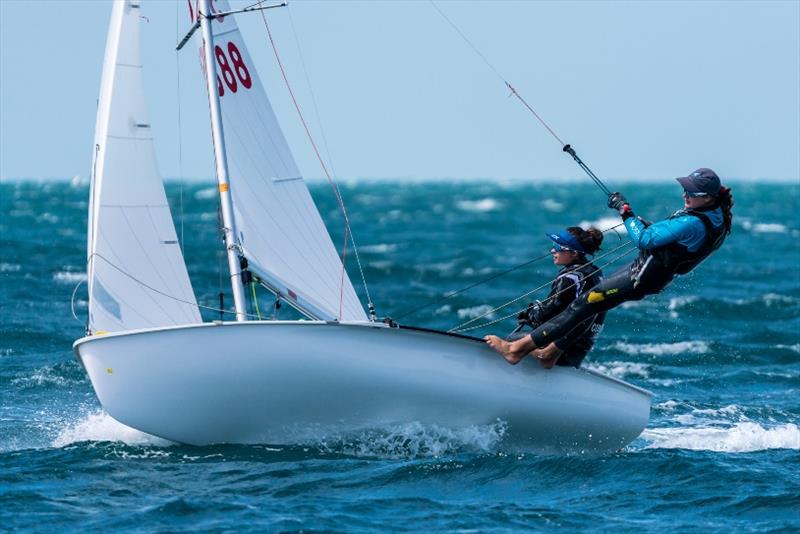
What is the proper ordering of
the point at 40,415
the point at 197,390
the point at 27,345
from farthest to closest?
the point at 27,345 → the point at 40,415 → the point at 197,390

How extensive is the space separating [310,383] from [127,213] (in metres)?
1.93

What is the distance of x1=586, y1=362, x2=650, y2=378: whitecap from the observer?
47.9 feet

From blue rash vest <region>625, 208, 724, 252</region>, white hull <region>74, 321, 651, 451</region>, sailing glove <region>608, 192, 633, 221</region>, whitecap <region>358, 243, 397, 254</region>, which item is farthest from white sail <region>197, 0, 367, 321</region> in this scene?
whitecap <region>358, 243, 397, 254</region>

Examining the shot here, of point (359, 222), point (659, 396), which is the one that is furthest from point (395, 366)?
point (359, 222)

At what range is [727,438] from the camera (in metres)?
10.9

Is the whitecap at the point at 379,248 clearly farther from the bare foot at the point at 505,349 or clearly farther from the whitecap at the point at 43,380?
the bare foot at the point at 505,349

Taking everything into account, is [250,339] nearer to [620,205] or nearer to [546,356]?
[546,356]

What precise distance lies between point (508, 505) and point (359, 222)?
39.5m

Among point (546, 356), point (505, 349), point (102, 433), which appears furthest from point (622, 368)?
point (102, 433)

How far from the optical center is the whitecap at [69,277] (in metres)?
21.7

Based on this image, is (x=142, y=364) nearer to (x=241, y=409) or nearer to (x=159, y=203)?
(x=241, y=409)

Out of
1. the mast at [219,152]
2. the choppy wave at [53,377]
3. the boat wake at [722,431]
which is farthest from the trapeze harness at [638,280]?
the choppy wave at [53,377]

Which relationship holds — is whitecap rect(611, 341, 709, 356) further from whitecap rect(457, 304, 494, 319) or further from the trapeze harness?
the trapeze harness

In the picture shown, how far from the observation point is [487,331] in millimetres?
17281
